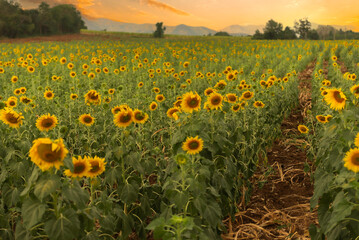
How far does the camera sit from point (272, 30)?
53500 mm

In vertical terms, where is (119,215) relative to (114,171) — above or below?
below

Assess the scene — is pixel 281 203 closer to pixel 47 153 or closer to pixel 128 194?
pixel 128 194

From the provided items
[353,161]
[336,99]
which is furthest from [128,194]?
[336,99]

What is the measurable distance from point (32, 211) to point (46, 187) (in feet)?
0.65

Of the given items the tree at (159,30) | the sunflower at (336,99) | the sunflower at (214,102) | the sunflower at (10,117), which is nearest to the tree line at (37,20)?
the tree at (159,30)

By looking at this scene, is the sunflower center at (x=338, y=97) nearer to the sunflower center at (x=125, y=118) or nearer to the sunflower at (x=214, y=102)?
the sunflower at (x=214, y=102)

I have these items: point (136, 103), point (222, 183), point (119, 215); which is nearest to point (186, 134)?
point (222, 183)

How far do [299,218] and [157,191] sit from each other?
73.5 inches

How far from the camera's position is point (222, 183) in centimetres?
331

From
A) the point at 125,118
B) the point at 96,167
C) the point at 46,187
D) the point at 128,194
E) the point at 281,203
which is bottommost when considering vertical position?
the point at 281,203

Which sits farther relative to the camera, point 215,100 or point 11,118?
point 215,100

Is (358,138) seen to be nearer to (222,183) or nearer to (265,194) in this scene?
(222,183)

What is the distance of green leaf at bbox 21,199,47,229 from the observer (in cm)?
191

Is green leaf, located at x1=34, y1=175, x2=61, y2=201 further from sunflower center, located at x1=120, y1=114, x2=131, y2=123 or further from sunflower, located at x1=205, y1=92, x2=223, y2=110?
sunflower, located at x1=205, y1=92, x2=223, y2=110
